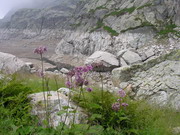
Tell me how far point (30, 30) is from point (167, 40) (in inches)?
3719

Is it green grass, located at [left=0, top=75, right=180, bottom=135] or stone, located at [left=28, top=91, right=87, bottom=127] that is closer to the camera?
green grass, located at [left=0, top=75, right=180, bottom=135]

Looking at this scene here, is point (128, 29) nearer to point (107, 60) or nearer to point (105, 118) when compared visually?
point (107, 60)

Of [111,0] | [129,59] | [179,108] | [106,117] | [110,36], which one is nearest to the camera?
[106,117]

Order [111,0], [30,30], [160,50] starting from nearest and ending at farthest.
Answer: [160,50] < [111,0] < [30,30]

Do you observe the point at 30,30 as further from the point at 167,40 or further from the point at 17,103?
the point at 17,103

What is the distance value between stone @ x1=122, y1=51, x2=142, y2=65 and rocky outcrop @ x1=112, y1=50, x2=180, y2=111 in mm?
15092

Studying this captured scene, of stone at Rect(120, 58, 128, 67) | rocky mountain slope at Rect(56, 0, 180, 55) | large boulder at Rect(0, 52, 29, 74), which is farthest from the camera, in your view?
rocky mountain slope at Rect(56, 0, 180, 55)

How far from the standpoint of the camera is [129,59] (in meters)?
27.2

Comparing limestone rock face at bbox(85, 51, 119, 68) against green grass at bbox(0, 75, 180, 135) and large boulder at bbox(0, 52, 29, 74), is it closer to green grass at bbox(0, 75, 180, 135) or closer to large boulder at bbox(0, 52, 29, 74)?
large boulder at bbox(0, 52, 29, 74)

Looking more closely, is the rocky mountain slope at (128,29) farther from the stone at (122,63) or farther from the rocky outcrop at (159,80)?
the rocky outcrop at (159,80)

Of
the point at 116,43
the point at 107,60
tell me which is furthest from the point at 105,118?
the point at 116,43

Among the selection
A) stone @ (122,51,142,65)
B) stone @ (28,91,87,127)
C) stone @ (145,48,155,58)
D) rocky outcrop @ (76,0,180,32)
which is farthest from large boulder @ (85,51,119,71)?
stone @ (28,91,87,127)

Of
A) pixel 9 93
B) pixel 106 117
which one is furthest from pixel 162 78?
pixel 9 93

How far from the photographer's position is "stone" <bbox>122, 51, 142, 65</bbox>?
2681 centimetres
